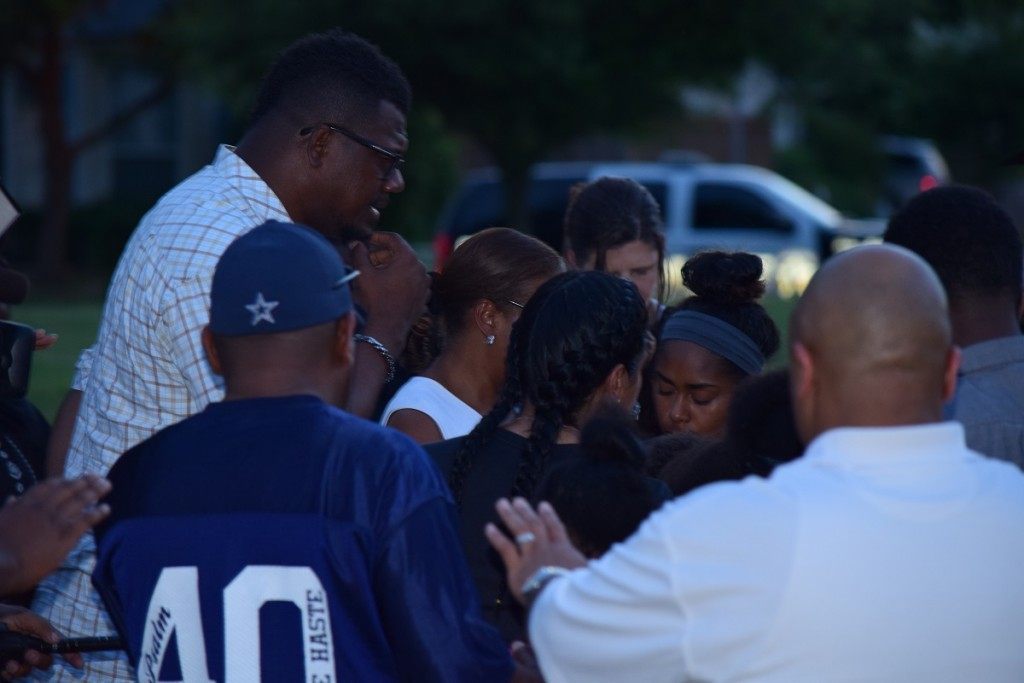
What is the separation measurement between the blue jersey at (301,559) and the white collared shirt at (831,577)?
1.31 feet

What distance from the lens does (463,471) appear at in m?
3.38

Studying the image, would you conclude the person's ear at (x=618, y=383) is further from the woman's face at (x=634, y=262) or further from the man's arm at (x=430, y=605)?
the woman's face at (x=634, y=262)

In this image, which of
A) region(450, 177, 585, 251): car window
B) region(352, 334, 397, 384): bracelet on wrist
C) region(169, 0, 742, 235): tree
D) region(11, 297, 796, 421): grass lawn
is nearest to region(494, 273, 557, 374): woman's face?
region(352, 334, 397, 384): bracelet on wrist

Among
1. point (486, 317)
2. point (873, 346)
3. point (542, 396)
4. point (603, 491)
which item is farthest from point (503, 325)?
point (873, 346)

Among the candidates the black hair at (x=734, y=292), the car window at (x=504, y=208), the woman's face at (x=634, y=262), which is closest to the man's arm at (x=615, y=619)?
the black hair at (x=734, y=292)

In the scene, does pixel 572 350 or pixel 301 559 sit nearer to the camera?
pixel 301 559

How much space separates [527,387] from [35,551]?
1291 mm

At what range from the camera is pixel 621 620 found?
93.4 inches

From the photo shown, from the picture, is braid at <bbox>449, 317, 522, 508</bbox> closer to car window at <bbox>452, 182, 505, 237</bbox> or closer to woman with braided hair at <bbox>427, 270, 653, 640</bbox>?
woman with braided hair at <bbox>427, 270, 653, 640</bbox>

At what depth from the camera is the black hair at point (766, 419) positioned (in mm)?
3148

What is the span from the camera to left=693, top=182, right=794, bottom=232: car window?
2138cm

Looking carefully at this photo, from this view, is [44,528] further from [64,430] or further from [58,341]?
[58,341]

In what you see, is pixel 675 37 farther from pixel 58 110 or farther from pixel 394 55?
pixel 58 110

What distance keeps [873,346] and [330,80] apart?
199 centimetres
